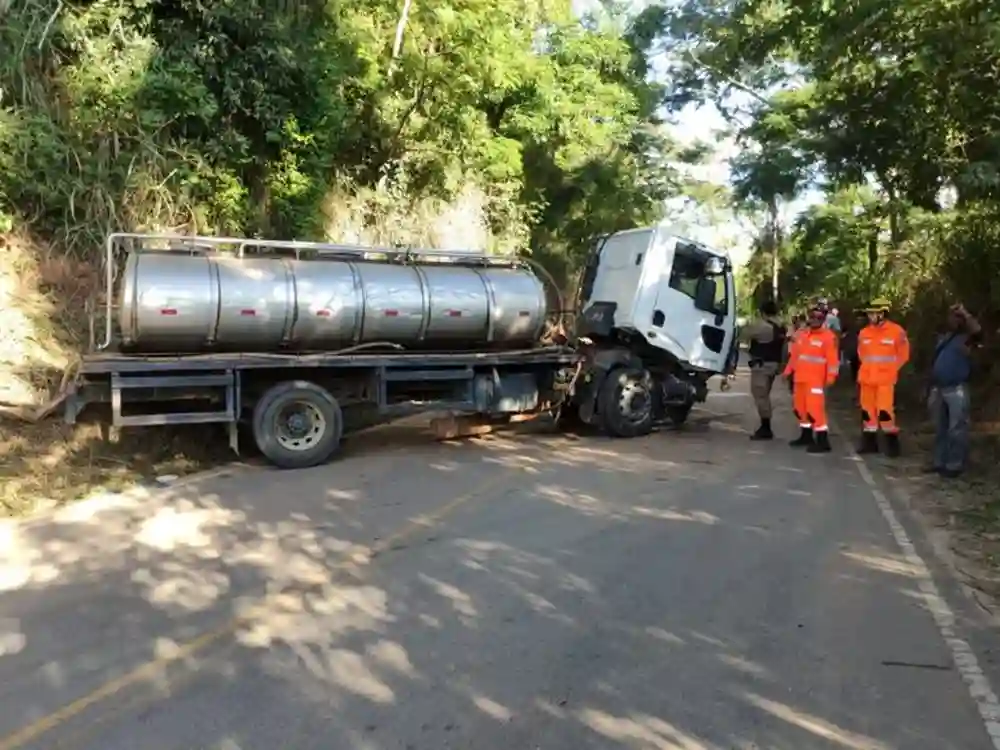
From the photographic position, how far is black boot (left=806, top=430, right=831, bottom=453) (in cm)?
1245

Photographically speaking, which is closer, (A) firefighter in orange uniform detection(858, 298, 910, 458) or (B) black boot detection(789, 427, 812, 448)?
(A) firefighter in orange uniform detection(858, 298, 910, 458)

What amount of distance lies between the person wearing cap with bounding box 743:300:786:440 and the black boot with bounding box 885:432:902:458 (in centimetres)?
174

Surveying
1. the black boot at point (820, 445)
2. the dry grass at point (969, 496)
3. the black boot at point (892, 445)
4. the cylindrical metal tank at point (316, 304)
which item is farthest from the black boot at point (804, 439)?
the cylindrical metal tank at point (316, 304)

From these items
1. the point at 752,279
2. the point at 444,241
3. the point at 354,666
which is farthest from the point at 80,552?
the point at 752,279

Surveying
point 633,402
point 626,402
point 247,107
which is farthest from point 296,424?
point 247,107

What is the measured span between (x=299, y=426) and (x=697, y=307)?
592 centimetres

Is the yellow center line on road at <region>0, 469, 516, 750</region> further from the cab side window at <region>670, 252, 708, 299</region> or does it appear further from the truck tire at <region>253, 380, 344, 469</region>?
the cab side window at <region>670, 252, 708, 299</region>

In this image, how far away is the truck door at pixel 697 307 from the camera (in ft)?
45.2

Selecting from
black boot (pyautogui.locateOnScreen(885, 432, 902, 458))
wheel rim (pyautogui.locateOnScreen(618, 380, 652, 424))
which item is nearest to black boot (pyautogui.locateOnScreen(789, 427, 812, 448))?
black boot (pyautogui.locateOnScreen(885, 432, 902, 458))

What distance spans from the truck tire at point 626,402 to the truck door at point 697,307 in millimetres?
701

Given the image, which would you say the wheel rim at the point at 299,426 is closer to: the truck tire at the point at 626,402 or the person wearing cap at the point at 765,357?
the truck tire at the point at 626,402

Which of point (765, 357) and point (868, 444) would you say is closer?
point (868, 444)

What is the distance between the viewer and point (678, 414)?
48.5 ft

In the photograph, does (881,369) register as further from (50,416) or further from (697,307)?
(50,416)
